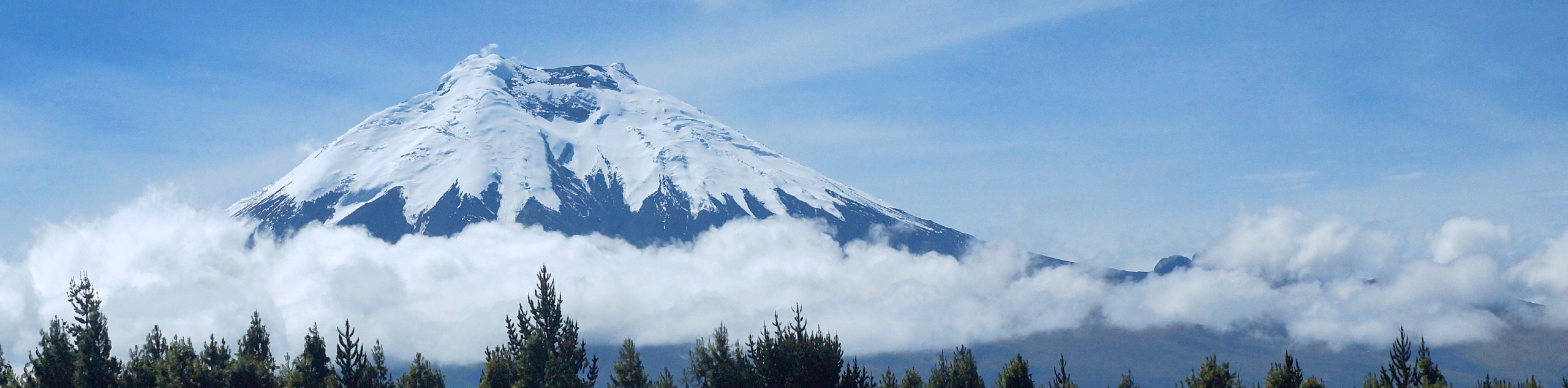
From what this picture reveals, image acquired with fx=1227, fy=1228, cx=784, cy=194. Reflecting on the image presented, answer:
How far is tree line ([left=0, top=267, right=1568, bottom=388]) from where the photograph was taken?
5831 centimetres

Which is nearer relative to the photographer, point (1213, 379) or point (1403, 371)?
point (1403, 371)

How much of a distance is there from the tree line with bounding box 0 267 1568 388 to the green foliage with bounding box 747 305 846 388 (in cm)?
4

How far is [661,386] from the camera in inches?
2589

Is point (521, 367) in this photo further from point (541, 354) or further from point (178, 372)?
point (178, 372)

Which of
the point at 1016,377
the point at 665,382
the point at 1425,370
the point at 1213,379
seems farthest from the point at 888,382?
the point at 1425,370

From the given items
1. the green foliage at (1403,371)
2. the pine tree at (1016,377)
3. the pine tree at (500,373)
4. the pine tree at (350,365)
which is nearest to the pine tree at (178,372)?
the pine tree at (350,365)

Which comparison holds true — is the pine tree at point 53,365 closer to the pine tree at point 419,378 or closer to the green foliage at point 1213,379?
the pine tree at point 419,378

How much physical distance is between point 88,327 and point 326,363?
13.5 metres

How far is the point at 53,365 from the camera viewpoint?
217 feet

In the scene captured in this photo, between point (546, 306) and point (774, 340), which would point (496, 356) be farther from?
point (774, 340)

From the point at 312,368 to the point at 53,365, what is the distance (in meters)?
14.4

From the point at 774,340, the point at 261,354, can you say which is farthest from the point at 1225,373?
the point at 261,354

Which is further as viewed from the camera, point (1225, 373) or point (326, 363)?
point (326, 363)

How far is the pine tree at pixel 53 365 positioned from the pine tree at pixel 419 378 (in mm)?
17489
